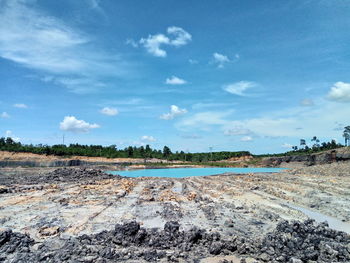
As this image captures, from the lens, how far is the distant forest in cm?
6191

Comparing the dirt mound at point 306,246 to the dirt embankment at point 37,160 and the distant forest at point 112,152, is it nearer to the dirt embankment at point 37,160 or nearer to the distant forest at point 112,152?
the dirt embankment at point 37,160

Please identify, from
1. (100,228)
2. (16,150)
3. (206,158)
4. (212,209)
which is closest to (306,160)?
(206,158)

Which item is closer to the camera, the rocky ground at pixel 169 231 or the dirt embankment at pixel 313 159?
the rocky ground at pixel 169 231

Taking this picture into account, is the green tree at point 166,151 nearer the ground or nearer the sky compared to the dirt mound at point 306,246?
nearer the sky

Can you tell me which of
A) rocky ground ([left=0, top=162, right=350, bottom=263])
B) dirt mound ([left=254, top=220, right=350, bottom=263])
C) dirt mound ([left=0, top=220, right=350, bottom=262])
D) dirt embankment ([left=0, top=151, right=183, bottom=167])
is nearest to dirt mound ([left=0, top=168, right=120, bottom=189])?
rocky ground ([left=0, top=162, right=350, bottom=263])

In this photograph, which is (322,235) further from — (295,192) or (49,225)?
(295,192)

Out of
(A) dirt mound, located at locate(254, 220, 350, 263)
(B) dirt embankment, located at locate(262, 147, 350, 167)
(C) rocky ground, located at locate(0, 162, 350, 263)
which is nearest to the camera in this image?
(A) dirt mound, located at locate(254, 220, 350, 263)

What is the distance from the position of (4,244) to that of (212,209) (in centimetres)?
680

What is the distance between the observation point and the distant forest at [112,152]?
203ft

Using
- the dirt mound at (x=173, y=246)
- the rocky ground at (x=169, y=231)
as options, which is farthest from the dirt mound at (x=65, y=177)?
the dirt mound at (x=173, y=246)

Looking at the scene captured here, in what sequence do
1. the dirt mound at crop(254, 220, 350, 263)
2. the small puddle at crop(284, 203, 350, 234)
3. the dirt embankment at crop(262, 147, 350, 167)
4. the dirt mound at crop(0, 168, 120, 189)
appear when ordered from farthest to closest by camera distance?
1. the dirt embankment at crop(262, 147, 350, 167)
2. the dirt mound at crop(0, 168, 120, 189)
3. the small puddle at crop(284, 203, 350, 234)
4. the dirt mound at crop(254, 220, 350, 263)

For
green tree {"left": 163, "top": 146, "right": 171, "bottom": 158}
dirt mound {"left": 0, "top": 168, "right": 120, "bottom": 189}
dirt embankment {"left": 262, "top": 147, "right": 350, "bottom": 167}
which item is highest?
green tree {"left": 163, "top": 146, "right": 171, "bottom": 158}

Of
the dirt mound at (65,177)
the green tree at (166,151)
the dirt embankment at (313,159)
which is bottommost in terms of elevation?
the dirt mound at (65,177)

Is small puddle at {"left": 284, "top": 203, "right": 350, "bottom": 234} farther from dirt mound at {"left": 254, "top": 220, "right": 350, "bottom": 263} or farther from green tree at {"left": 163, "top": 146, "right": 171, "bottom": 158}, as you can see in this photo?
green tree at {"left": 163, "top": 146, "right": 171, "bottom": 158}
